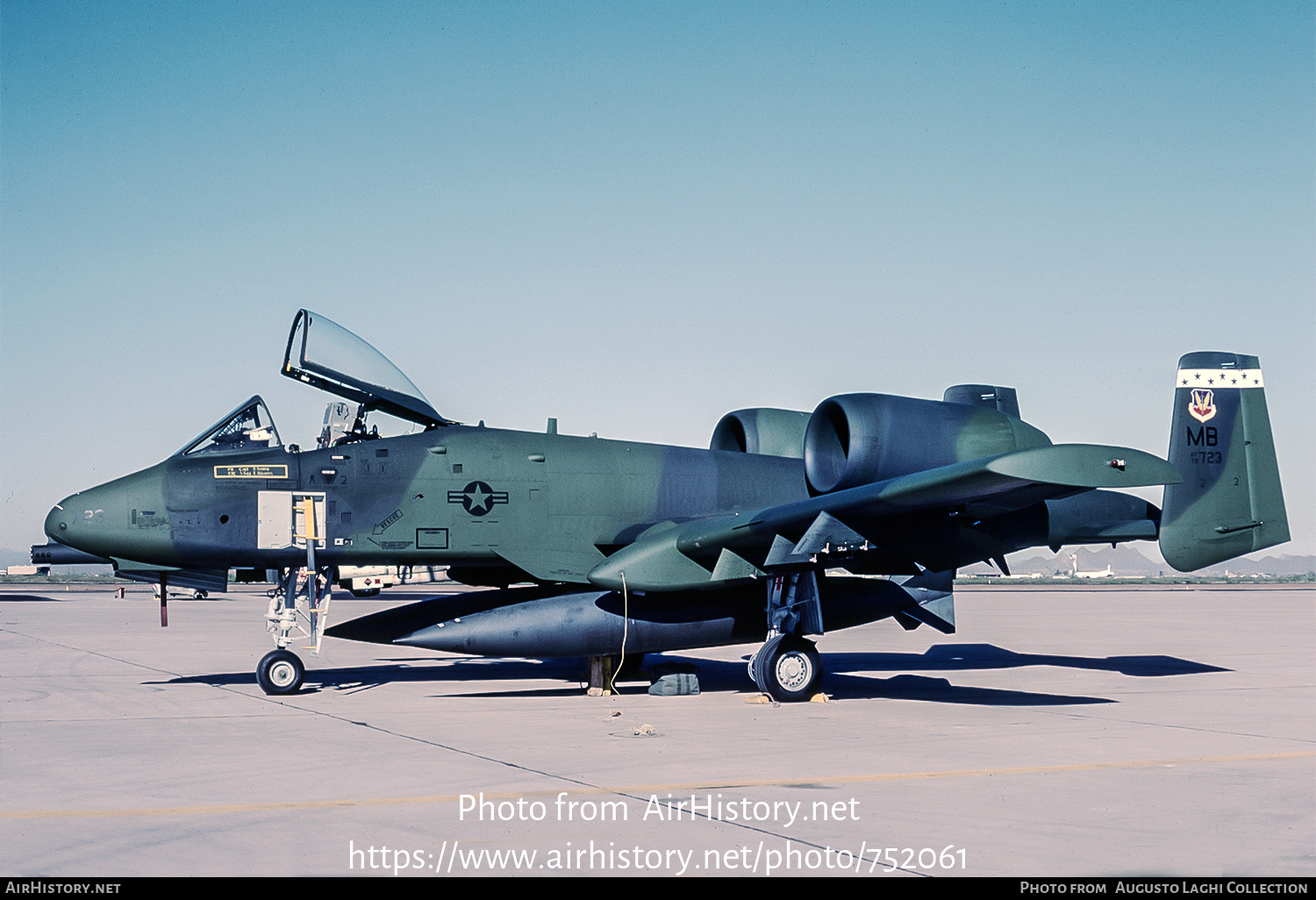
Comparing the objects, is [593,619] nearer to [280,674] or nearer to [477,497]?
[477,497]

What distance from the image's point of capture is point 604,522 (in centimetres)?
1402

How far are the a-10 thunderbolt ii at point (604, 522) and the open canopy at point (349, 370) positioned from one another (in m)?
0.02

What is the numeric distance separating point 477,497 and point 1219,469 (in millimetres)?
8382

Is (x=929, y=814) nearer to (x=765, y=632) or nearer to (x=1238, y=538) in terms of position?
(x=765, y=632)

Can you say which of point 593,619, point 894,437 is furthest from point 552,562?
point 894,437

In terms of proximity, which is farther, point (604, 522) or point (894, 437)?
point (604, 522)

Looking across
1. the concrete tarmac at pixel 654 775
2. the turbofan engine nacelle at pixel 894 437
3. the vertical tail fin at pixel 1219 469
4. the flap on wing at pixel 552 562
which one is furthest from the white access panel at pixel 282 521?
the vertical tail fin at pixel 1219 469

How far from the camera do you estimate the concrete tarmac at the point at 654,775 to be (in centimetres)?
541

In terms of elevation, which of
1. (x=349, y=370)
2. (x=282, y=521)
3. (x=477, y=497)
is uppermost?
(x=349, y=370)

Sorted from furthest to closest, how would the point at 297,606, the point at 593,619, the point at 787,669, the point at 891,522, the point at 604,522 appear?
the point at 604,522
the point at 297,606
the point at 593,619
the point at 787,669
the point at 891,522

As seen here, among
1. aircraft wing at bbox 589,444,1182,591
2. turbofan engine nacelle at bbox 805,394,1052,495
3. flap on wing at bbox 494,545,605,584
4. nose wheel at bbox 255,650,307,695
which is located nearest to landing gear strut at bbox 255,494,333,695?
nose wheel at bbox 255,650,307,695

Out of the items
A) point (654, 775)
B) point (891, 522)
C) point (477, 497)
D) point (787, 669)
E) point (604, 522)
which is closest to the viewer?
point (654, 775)

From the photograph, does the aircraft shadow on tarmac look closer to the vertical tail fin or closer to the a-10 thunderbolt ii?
the a-10 thunderbolt ii
